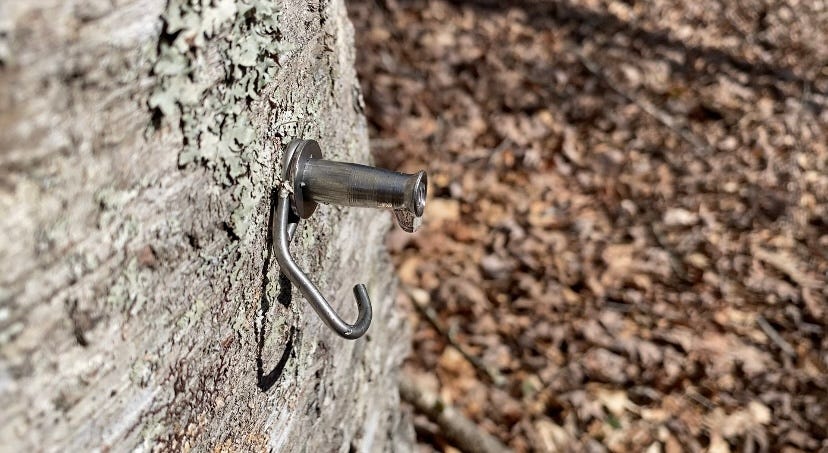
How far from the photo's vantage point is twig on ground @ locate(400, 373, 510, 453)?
2.26 meters

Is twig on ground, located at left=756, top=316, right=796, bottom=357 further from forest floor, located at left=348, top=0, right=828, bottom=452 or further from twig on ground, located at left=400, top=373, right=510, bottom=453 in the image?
twig on ground, located at left=400, top=373, right=510, bottom=453

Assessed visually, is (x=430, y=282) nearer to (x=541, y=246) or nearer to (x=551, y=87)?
(x=541, y=246)

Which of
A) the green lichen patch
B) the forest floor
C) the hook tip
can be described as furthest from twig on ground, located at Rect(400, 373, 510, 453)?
the green lichen patch

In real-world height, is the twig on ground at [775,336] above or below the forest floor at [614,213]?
below

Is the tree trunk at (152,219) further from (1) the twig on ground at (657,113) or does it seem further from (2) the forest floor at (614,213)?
(1) the twig on ground at (657,113)

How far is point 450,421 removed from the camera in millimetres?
2299

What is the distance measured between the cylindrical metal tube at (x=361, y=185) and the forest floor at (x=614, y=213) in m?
1.62

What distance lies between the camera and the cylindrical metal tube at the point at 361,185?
91 centimetres

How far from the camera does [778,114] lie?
3.85 m

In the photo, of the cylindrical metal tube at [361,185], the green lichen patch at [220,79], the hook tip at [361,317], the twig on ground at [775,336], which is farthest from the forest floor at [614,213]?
the green lichen patch at [220,79]

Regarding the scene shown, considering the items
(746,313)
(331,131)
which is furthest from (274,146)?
(746,313)

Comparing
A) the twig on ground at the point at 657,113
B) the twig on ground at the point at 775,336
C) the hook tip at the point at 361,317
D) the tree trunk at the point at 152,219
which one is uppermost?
the tree trunk at the point at 152,219

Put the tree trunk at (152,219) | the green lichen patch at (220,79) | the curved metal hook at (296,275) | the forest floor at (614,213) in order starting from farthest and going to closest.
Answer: the forest floor at (614,213) < the curved metal hook at (296,275) < the green lichen patch at (220,79) < the tree trunk at (152,219)

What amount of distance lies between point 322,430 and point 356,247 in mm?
353
